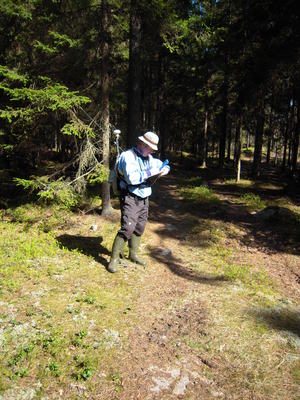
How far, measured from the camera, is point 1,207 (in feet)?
34.7

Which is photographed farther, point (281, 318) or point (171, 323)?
point (281, 318)

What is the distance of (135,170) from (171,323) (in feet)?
9.01

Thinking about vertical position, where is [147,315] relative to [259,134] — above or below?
below

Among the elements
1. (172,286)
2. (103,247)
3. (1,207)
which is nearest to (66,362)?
(172,286)

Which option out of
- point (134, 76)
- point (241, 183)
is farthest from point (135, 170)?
point (241, 183)

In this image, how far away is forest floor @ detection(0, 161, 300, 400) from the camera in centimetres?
349

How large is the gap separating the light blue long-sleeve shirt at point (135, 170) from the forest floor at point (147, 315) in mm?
1763

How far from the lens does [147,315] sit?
4.80 metres

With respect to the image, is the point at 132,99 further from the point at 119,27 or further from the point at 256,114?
the point at 256,114

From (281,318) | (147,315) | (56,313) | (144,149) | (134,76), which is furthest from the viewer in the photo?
(134,76)

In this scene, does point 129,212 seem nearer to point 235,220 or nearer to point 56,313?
point 56,313

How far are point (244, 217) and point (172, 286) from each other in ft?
21.3

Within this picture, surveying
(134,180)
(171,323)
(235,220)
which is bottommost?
(171,323)

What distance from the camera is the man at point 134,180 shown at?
18.4ft
